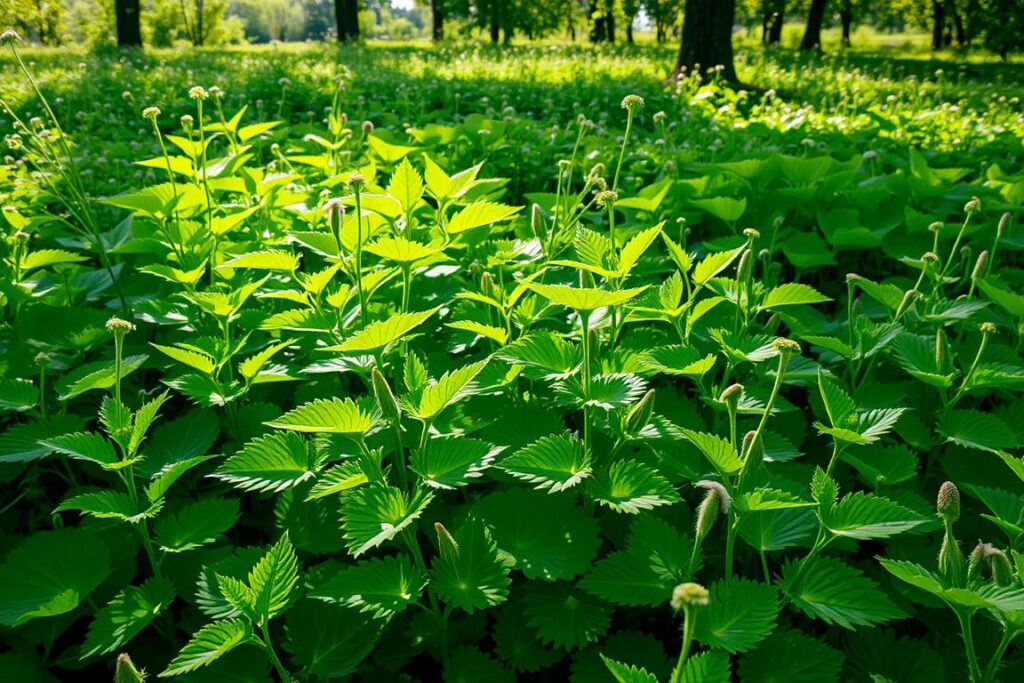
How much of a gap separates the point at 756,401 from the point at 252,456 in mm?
1100

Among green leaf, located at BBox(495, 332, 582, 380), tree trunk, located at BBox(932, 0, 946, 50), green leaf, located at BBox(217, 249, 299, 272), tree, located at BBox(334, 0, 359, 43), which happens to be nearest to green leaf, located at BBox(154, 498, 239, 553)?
green leaf, located at BBox(217, 249, 299, 272)

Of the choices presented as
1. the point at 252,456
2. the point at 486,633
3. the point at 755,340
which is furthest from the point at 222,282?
the point at 755,340

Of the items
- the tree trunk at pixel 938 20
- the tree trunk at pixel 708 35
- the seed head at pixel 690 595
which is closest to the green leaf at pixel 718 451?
the seed head at pixel 690 595

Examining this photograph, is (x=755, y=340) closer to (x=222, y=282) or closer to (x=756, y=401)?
(x=756, y=401)

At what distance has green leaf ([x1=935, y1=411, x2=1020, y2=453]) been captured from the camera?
1.59 meters

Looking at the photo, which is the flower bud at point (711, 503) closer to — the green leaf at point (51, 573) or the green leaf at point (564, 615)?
the green leaf at point (564, 615)

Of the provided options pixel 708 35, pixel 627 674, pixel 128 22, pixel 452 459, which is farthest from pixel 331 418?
pixel 128 22

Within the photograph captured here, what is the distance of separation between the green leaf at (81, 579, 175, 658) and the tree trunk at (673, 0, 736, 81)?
9.33 m

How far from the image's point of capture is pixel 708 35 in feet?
31.1

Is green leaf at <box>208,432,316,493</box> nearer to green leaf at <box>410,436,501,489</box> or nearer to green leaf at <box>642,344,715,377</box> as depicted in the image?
green leaf at <box>410,436,501,489</box>

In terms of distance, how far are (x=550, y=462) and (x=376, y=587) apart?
→ 1.30 ft

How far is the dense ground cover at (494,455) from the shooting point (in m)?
1.30

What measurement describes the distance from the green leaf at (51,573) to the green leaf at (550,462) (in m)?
0.88

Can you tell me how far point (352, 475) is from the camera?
1.34m
